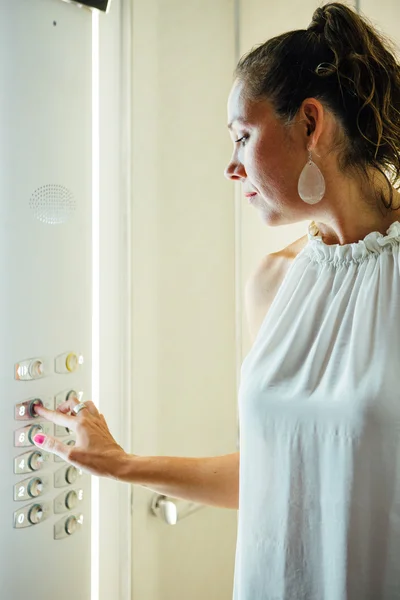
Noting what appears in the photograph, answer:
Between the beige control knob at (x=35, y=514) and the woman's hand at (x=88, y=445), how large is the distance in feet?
0.42

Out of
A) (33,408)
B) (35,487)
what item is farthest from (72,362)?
(35,487)

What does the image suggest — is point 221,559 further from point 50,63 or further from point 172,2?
point 172,2

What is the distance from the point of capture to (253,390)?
0.88 meters

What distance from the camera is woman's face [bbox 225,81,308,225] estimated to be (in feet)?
2.89

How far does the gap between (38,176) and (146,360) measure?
467mm

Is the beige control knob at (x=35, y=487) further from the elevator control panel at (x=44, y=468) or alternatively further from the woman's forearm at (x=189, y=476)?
the woman's forearm at (x=189, y=476)

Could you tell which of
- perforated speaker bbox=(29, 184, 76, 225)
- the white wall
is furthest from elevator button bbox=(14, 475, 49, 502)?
perforated speaker bbox=(29, 184, 76, 225)

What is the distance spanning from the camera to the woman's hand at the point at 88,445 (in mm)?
945

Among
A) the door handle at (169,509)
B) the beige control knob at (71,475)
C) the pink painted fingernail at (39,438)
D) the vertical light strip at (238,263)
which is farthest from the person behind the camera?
the vertical light strip at (238,263)

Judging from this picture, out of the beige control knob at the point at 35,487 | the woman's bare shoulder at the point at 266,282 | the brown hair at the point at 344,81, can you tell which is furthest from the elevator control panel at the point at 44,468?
the brown hair at the point at 344,81

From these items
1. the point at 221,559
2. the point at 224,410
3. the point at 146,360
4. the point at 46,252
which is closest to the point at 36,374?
the point at 46,252

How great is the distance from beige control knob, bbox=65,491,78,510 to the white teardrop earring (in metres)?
0.67

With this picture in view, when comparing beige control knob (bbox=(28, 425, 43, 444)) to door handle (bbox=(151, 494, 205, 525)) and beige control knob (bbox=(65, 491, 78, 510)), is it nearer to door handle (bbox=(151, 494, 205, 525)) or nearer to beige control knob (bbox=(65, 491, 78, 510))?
beige control knob (bbox=(65, 491, 78, 510))

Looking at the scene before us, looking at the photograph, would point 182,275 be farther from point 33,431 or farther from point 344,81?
point 344,81
